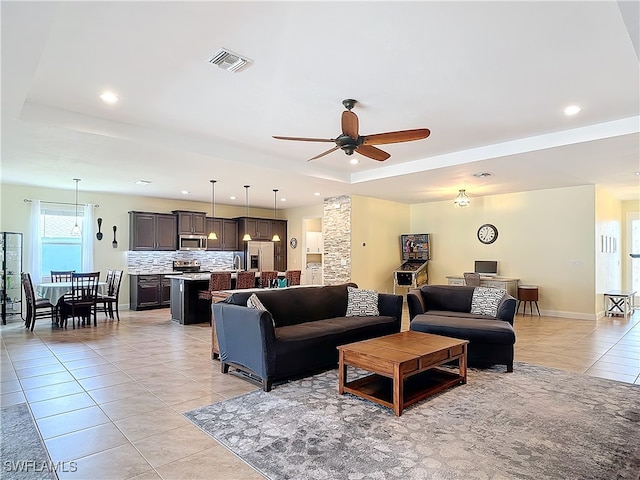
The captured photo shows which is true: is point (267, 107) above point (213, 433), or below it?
above

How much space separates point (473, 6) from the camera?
95.7 inches

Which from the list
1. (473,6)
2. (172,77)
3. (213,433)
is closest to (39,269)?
(172,77)

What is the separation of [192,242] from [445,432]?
8.31 metres

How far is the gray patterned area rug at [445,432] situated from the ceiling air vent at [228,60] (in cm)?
282

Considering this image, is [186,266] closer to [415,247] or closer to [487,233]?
[415,247]

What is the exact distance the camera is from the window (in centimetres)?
816

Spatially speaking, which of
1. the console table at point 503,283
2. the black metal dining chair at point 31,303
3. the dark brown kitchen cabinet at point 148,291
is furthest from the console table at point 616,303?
the black metal dining chair at point 31,303

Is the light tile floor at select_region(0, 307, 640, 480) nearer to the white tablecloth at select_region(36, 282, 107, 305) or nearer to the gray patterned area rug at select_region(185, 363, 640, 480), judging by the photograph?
the gray patterned area rug at select_region(185, 363, 640, 480)

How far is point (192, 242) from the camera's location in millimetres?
9867

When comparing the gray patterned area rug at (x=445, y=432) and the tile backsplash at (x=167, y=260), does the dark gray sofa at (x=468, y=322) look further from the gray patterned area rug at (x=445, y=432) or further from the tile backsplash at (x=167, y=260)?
the tile backsplash at (x=167, y=260)

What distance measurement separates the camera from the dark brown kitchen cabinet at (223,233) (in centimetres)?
1045

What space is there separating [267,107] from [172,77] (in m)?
1.01

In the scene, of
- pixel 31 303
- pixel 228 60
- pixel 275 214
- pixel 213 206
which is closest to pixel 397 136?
pixel 228 60

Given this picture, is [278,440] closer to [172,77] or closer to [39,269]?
[172,77]
